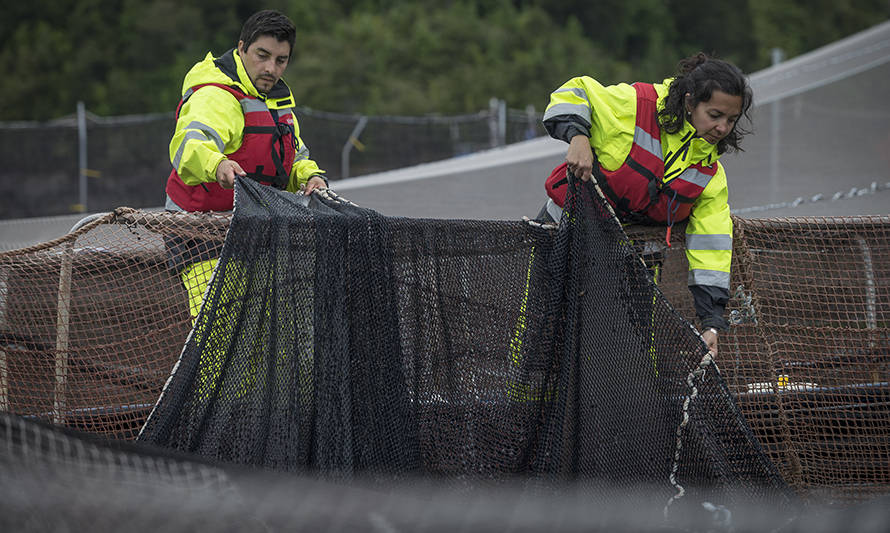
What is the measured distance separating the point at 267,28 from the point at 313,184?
615 millimetres

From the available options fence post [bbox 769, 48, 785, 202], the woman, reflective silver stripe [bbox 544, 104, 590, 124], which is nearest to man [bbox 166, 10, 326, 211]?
reflective silver stripe [bbox 544, 104, 590, 124]

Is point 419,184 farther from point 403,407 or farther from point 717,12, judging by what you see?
point 717,12

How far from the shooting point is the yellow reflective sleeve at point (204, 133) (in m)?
3.08

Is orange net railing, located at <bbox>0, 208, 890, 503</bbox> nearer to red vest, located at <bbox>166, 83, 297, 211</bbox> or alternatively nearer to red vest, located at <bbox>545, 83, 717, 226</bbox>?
red vest, located at <bbox>545, 83, 717, 226</bbox>

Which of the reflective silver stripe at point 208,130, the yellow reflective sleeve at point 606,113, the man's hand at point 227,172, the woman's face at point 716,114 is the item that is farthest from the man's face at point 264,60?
the woman's face at point 716,114

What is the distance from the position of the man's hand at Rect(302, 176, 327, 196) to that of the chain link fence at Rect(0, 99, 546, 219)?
6040 mm

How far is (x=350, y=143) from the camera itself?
9.48 metres

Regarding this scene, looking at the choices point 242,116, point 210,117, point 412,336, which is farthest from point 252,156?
point 412,336

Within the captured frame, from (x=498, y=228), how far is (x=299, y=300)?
0.78 meters

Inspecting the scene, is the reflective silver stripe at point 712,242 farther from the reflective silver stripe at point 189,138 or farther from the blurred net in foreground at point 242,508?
the reflective silver stripe at point 189,138

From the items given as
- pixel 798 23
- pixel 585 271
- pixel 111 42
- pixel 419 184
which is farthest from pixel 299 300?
pixel 798 23

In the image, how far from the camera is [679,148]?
3.37 meters

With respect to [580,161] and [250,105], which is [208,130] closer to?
[250,105]

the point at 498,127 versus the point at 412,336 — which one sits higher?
the point at 498,127
